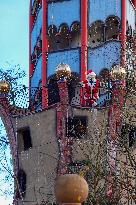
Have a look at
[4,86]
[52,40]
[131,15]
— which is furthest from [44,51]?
[131,15]

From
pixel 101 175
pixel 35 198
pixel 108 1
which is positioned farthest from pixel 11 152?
pixel 101 175

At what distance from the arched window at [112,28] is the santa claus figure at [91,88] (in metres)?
2.88

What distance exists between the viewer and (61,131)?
16.3 metres

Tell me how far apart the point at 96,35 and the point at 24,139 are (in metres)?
4.02

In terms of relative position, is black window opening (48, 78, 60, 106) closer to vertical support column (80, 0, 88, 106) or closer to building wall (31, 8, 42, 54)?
vertical support column (80, 0, 88, 106)

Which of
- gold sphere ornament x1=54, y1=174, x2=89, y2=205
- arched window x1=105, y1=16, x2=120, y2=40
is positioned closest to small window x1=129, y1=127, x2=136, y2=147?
arched window x1=105, y1=16, x2=120, y2=40

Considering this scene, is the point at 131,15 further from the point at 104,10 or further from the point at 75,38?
the point at 75,38

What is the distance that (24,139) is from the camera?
57.7 ft

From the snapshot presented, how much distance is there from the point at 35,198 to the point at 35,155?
3.89 ft

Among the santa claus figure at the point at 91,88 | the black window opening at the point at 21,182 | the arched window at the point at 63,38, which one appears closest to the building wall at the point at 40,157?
the black window opening at the point at 21,182

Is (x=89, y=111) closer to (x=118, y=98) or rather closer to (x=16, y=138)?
(x=118, y=98)

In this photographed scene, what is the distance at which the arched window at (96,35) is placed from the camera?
18.4 m

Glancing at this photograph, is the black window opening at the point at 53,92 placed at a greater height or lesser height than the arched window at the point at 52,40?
lesser

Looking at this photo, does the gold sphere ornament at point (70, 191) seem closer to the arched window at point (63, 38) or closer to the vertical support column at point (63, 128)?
the vertical support column at point (63, 128)
